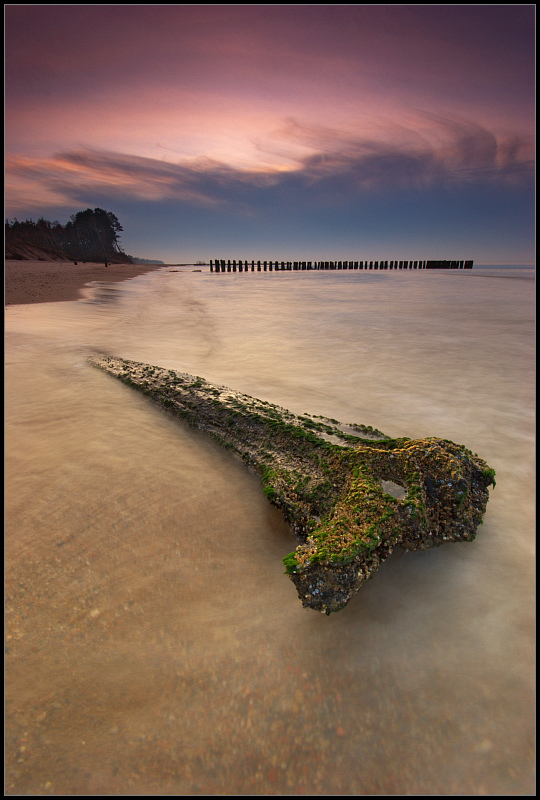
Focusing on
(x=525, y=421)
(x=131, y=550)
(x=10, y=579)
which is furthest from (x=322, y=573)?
(x=525, y=421)

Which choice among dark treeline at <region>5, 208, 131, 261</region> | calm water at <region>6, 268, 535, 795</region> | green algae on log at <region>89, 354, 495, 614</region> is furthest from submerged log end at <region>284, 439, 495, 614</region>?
dark treeline at <region>5, 208, 131, 261</region>

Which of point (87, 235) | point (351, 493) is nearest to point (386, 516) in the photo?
point (351, 493)

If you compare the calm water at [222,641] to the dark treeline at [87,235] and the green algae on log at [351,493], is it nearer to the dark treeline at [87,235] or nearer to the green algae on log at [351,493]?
the green algae on log at [351,493]

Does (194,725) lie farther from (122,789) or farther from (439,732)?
(439,732)

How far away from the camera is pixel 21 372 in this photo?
5.27 m

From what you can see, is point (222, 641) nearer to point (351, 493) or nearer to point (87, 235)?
point (351, 493)

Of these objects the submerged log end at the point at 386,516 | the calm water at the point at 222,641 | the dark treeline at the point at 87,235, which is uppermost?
the dark treeline at the point at 87,235

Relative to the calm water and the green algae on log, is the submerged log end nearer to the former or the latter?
the green algae on log

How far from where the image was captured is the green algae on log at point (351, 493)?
1.85 metres

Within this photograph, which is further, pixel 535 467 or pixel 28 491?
pixel 535 467

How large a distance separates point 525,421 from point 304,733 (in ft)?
14.2

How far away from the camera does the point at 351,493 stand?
2.30m

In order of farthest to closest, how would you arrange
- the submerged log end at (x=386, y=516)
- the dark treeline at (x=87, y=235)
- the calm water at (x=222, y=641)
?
the dark treeline at (x=87, y=235)
the submerged log end at (x=386, y=516)
the calm water at (x=222, y=641)

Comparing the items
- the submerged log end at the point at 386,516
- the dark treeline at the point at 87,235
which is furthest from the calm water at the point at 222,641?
the dark treeline at the point at 87,235
